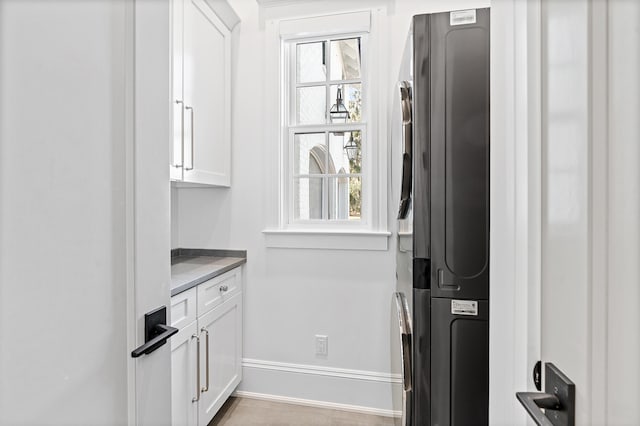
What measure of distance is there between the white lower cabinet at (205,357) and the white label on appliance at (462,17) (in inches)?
58.5

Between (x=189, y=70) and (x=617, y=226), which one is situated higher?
(x=189, y=70)

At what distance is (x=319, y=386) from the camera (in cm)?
223

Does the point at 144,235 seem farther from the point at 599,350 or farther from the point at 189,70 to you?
the point at 189,70

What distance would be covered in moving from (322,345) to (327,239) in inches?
Result: 26.0

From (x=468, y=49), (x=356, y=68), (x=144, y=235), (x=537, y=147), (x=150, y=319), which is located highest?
(x=356, y=68)

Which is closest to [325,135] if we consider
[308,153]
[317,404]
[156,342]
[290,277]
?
[308,153]

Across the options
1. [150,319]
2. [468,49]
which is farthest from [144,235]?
[468,49]

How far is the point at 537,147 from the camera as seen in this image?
578 mm

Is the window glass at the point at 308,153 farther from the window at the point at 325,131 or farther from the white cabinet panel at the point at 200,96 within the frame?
the white cabinet panel at the point at 200,96

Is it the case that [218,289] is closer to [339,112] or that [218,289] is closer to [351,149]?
[351,149]

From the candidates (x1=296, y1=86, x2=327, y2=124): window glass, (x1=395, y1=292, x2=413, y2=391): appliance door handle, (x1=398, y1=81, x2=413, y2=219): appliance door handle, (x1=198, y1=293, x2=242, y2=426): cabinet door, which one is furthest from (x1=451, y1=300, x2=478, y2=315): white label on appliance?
(x1=296, y1=86, x2=327, y2=124): window glass

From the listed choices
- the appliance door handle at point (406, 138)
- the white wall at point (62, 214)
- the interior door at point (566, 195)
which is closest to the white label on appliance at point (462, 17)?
the appliance door handle at point (406, 138)

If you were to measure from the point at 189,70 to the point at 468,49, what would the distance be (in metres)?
1.34

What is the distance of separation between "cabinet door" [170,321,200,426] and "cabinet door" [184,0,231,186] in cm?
75
